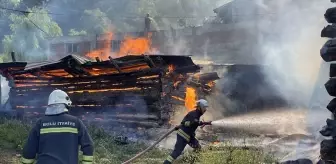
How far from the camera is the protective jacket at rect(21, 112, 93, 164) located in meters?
5.39

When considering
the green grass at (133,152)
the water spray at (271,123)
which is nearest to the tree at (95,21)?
the water spray at (271,123)

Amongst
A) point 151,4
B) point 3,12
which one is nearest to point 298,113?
point 3,12

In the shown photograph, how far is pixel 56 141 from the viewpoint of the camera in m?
5.41

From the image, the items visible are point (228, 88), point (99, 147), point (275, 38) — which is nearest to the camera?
point (99, 147)

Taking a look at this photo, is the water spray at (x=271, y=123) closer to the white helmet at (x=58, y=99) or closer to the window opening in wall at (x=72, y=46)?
the white helmet at (x=58, y=99)

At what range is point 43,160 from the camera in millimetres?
5387

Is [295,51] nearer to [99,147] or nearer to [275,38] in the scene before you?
[275,38]

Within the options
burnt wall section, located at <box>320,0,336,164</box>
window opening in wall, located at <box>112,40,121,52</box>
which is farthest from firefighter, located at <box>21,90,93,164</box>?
window opening in wall, located at <box>112,40,121,52</box>

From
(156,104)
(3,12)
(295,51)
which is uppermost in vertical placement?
(3,12)

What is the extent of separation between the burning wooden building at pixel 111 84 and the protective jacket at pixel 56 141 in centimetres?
937

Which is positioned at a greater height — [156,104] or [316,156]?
[156,104]

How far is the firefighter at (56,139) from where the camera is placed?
5391mm

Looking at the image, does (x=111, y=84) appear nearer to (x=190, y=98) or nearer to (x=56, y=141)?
(x=190, y=98)

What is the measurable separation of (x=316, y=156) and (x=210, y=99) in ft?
45.5
